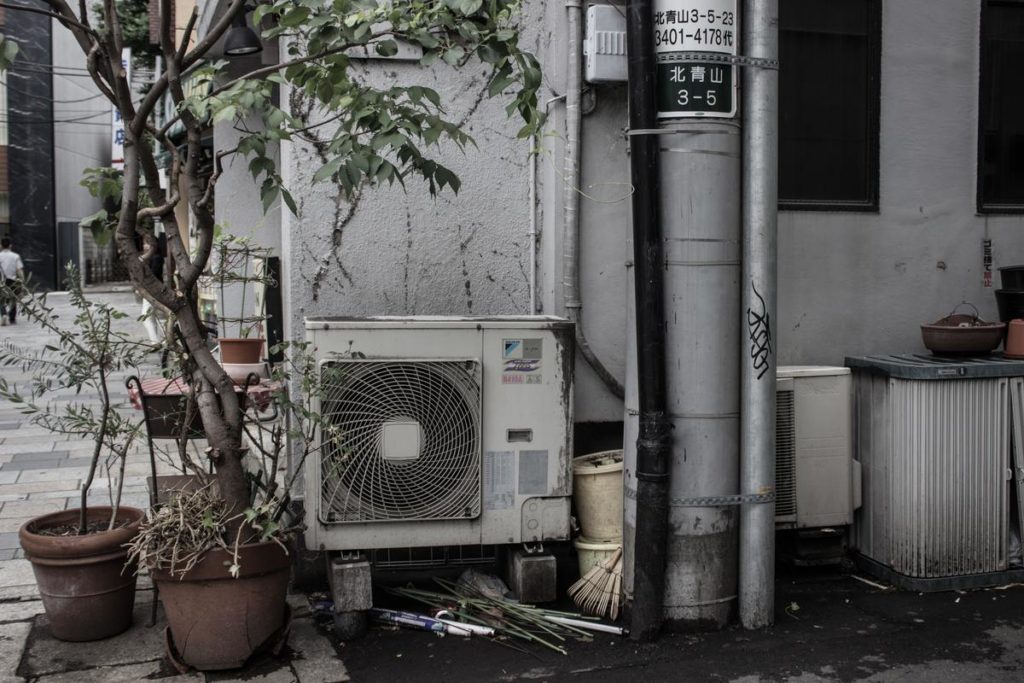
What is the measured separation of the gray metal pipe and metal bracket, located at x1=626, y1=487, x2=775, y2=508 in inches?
43.9

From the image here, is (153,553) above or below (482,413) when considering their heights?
below

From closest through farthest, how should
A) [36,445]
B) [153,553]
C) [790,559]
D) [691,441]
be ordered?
[153,553]
[691,441]
[790,559]
[36,445]

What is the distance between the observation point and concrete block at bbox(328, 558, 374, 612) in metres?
5.00

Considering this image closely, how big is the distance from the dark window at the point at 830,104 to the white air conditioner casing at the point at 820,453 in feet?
3.99

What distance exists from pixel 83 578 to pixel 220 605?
80cm

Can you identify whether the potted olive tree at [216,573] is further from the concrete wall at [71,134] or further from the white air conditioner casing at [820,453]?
the concrete wall at [71,134]

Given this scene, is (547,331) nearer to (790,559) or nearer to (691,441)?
(691,441)

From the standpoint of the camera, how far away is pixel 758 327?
5.09 meters

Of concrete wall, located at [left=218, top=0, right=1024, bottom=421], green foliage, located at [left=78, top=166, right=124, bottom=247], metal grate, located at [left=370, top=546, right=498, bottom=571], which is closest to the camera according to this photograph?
green foliage, located at [left=78, top=166, right=124, bottom=247]

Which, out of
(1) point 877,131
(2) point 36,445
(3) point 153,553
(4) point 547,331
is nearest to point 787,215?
(1) point 877,131

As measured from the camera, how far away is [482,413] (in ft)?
17.3

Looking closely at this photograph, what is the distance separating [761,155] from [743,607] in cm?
→ 220

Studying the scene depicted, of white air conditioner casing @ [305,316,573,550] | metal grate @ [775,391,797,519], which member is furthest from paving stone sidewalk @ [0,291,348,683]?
metal grate @ [775,391,797,519]

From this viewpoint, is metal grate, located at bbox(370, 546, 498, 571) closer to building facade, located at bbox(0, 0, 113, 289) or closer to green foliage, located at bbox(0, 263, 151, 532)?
green foliage, located at bbox(0, 263, 151, 532)
